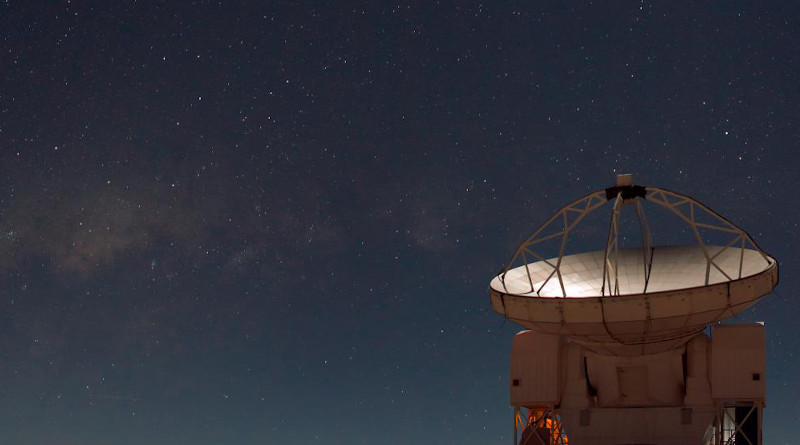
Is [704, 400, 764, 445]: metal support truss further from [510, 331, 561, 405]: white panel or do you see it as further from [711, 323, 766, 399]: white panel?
[510, 331, 561, 405]: white panel

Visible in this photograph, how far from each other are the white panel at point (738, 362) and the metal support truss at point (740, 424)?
43cm

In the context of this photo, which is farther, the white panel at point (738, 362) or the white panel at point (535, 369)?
the white panel at point (535, 369)

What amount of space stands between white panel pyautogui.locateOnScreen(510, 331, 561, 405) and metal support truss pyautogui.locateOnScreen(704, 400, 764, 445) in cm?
446

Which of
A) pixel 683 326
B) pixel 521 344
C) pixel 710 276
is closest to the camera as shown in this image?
pixel 683 326

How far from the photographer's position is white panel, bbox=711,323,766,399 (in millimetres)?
25609

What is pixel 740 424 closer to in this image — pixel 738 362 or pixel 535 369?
pixel 738 362

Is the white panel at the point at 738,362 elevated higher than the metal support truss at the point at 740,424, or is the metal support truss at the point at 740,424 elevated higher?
the white panel at the point at 738,362

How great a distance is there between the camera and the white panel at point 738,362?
A: 84.0ft

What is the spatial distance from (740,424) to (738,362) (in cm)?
169

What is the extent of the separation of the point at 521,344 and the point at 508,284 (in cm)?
236

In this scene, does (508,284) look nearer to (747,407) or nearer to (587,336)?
(587,336)

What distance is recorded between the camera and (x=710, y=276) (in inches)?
1009

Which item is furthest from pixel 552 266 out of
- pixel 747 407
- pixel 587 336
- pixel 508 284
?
pixel 747 407

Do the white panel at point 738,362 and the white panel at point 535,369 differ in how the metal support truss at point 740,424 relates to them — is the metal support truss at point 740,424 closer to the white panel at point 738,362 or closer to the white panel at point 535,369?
the white panel at point 738,362
